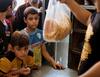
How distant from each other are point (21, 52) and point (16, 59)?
7 cm

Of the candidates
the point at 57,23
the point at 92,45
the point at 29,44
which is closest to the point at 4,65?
the point at 29,44

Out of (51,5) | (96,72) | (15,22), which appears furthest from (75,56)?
(96,72)

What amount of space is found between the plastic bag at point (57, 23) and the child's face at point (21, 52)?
196 millimetres

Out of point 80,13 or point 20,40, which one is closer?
point 80,13

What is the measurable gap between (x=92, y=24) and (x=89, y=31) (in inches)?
1.5

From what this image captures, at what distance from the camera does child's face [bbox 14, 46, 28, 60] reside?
1785 mm

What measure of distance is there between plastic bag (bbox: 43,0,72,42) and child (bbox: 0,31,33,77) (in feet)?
0.65

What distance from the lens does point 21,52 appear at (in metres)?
1.81

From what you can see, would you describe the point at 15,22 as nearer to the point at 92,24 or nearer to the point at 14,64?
the point at 14,64

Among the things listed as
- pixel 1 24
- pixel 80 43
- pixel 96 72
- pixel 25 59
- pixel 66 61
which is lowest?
pixel 66 61

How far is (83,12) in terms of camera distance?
1.39 m

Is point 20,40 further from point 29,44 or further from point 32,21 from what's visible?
point 32,21

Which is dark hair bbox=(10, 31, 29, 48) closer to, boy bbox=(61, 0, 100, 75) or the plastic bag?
the plastic bag

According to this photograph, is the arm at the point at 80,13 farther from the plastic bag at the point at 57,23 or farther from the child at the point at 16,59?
the child at the point at 16,59
